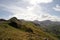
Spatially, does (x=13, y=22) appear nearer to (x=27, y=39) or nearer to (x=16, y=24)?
(x=16, y=24)

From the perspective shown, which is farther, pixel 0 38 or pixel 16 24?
pixel 16 24

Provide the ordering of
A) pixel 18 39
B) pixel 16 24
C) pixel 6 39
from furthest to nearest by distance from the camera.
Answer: pixel 16 24 < pixel 18 39 < pixel 6 39

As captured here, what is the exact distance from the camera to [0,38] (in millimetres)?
120625

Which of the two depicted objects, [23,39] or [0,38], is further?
[23,39]

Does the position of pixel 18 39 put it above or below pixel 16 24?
below

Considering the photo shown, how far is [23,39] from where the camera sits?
132 m

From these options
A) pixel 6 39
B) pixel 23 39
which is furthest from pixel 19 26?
pixel 6 39

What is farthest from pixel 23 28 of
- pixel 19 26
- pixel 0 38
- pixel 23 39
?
pixel 0 38

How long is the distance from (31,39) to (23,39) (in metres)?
7.88

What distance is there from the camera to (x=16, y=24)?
19675 cm

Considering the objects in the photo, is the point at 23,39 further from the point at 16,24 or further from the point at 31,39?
the point at 16,24

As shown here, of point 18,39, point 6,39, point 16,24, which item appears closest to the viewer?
point 6,39

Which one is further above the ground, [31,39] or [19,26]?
[19,26]

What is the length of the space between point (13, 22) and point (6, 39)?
81.8 meters
